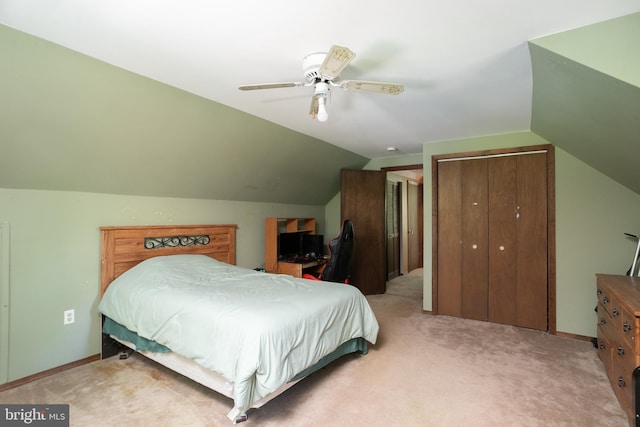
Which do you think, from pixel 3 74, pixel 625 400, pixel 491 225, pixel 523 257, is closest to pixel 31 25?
pixel 3 74

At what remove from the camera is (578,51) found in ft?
5.53

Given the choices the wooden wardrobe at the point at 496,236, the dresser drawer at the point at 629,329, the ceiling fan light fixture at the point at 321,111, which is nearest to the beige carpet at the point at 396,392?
the dresser drawer at the point at 629,329

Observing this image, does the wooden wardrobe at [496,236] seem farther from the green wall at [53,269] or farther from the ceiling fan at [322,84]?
the green wall at [53,269]

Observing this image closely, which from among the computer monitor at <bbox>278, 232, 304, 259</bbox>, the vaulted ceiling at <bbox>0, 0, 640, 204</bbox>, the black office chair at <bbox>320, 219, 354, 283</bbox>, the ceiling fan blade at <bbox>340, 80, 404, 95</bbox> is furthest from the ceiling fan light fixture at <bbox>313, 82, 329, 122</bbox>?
the computer monitor at <bbox>278, 232, 304, 259</bbox>

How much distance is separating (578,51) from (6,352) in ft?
13.9

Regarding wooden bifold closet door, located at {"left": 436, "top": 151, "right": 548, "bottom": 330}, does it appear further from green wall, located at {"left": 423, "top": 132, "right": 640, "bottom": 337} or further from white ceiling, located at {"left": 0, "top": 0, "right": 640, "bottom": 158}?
white ceiling, located at {"left": 0, "top": 0, "right": 640, "bottom": 158}

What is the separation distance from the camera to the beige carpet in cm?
198

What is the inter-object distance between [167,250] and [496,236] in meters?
3.73

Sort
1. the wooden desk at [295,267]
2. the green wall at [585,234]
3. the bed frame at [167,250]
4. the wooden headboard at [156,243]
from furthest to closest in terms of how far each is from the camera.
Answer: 1. the wooden desk at [295,267]
2. the green wall at [585,234]
3. the wooden headboard at [156,243]
4. the bed frame at [167,250]

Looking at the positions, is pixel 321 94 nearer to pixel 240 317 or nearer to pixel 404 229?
pixel 240 317

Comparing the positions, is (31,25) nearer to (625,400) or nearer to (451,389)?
(451,389)

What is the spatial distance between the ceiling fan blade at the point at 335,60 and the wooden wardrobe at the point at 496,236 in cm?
277

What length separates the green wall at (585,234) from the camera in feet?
10.3

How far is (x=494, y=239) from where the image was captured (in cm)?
374
